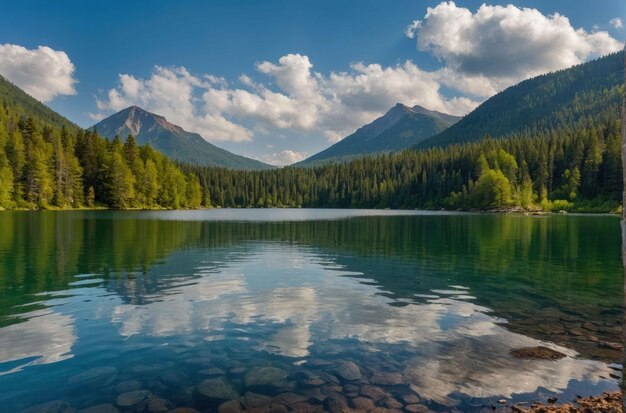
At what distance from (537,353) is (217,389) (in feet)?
35.6

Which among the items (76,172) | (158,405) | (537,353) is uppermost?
(76,172)

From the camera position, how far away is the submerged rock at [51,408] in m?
9.91

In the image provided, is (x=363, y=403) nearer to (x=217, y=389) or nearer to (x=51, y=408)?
(x=217, y=389)

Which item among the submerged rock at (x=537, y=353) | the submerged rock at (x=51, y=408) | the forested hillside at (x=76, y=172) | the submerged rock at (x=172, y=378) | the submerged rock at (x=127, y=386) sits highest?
the forested hillside at (x=76, y=172)

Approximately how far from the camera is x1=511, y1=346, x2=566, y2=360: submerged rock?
551 inches

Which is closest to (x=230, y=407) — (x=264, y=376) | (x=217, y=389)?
(x=217, y=389)

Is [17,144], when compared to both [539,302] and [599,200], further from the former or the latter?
[599,200]

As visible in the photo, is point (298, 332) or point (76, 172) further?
point (76, 172)

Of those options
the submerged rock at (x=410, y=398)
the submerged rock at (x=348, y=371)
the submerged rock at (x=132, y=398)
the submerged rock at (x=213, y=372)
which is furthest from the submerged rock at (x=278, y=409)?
the submerged rock at (x=132, y=398)

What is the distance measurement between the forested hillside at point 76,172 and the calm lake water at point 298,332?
106 metres

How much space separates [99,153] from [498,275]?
159 metres

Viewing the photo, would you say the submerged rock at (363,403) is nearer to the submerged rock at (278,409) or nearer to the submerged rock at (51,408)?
the submerged rock at (278,409)

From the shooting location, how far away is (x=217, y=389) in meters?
11.4

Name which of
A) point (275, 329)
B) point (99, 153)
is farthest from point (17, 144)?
point (275, 329)
